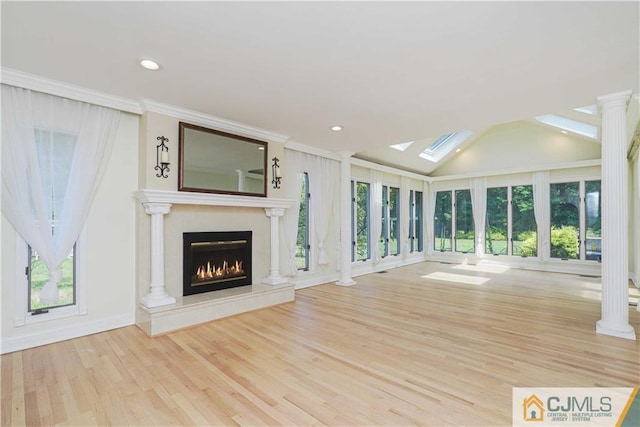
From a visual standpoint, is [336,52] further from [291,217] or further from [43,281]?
[43,281]

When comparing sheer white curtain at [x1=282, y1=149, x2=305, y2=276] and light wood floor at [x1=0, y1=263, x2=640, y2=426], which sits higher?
sheer white curtain at [x1=282, y1=149, x2=305, y2=276]

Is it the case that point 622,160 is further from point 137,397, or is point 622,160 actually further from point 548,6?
point 137,397

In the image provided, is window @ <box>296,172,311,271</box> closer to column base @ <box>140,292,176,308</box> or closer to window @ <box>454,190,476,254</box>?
column base @ <box>140,292,176,308</box>

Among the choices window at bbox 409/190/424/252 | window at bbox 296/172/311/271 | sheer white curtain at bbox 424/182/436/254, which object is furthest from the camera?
sheer white curtain at bbox 424/182/436/254

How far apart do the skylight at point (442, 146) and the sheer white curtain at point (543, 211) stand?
2.15m

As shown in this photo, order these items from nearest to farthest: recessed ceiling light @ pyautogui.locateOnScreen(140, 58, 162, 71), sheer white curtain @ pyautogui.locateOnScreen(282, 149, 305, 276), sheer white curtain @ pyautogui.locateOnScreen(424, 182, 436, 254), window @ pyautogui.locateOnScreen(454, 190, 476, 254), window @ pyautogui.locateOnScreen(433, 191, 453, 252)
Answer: recessed ceiling light @ pyautogui.locateOnScreen(140, 58, 162, 71) → sheer white curtain @ pyautogui.locateOnScreen(282, 149, 305, 276) → window @ pyautogui.locateOnScreen(454, 190, 476, 254) → window @ pyautogui.locateOnScreen(433, 191, 453, 252) → sheer white curtain @ pyautogui.locateOnScreen(424, 182, 436, 254)

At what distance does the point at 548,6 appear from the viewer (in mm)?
1992

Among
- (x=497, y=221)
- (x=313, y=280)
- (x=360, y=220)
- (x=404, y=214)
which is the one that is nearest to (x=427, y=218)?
(x=404, y=214)

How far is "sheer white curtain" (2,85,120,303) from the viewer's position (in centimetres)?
285

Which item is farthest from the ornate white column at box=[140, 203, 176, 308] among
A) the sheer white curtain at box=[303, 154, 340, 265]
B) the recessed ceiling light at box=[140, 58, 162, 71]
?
the sheer white curtain at box=[303, 154, 340, 265]

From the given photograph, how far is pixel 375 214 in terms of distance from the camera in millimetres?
7309

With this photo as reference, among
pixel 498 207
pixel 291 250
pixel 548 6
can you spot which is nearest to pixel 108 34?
pixel 548 6

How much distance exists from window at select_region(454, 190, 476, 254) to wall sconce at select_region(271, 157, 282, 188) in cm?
646

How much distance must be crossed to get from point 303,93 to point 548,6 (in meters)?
2.19
